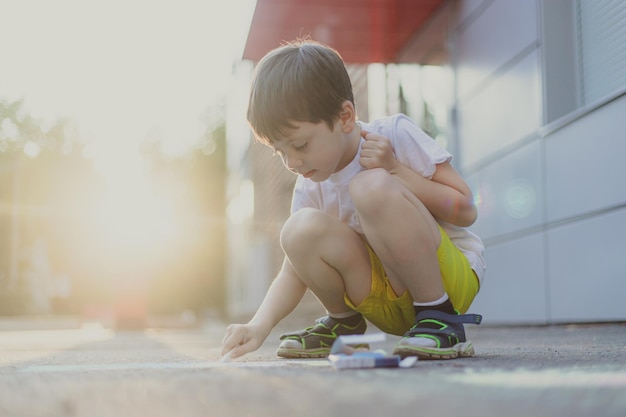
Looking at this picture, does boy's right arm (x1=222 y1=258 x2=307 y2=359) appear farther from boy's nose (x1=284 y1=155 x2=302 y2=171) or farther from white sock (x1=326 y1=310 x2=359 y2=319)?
boy's nose (x1=284 y1=155 x2=302 y2=171)

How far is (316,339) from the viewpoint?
234cm

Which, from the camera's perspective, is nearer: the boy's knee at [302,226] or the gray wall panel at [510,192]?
the boy's knee at [302,226]

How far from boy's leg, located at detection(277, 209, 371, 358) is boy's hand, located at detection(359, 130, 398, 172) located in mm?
221

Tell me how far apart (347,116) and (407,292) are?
503mm

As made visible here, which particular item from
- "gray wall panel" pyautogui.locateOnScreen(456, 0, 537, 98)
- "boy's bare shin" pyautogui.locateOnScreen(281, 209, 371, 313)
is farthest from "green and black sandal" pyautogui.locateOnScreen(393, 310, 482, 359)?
"gray wall panel" pyautogui.locateOnScreen(456, 0, 537, 98)

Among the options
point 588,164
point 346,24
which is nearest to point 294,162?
point 588,164

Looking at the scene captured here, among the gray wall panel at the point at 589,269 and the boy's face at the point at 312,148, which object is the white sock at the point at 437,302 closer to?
the boy's face at the point at 312,148

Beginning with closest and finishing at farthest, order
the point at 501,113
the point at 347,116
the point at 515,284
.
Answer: the point at 347,116, the point at 515,284, the point at 501,113

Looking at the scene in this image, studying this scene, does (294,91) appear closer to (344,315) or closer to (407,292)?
(407,292)

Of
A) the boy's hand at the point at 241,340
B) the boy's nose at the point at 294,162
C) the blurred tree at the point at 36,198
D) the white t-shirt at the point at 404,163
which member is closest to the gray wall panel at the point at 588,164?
the white t-shirt at the point at 404,163

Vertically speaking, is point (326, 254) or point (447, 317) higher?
point (326, 254)

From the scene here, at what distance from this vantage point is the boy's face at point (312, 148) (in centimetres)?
205

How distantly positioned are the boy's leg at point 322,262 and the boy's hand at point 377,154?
0.72 ft

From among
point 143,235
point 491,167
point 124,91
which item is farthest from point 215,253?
point 491,167
